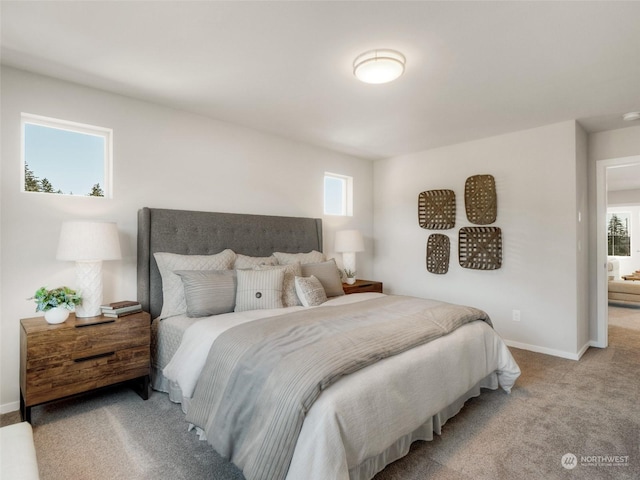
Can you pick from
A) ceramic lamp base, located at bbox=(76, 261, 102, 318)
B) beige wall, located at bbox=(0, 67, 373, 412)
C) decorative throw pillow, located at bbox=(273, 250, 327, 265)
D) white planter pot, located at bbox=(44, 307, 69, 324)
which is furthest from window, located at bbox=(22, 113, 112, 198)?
decorative throw pillow, located at bbox=(273, 250, 327, 265)

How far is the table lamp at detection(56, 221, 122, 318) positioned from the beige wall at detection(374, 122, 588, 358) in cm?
376

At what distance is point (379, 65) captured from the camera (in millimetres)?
2252

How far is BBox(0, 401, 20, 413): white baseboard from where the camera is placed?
7.81ft

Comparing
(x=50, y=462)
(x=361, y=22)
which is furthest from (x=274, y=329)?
(x=361, y=22)

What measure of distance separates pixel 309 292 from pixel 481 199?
257 cm

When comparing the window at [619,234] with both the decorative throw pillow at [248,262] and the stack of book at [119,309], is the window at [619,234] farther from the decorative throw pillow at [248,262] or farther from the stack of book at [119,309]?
the stack of book at [119,309]

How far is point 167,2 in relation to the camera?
1.77m

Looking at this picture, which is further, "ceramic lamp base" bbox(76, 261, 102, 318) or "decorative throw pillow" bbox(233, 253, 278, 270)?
"decorative throw pillow" bbox(233, 253, 278, 270)

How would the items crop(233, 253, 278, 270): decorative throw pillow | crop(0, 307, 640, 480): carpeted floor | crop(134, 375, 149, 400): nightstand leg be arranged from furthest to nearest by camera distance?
crop(233, 253, 278, 270): decorative throw pillow → crop(134, 375, 149, 400): nightstand leg → crop(0, 307, 640, 480): carpeted floor

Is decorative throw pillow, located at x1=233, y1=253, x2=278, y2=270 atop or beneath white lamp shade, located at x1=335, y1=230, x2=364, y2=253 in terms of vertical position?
beneath

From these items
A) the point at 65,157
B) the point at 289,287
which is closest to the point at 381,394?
the point at 289,287

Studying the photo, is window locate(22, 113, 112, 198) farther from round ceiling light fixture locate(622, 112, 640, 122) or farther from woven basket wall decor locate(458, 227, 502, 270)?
round ceiling light fixture locate(622, 112, 640, 122)

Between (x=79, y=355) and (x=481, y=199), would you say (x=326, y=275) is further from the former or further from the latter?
(x=481, y=199)

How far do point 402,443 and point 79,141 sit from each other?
3.27m
